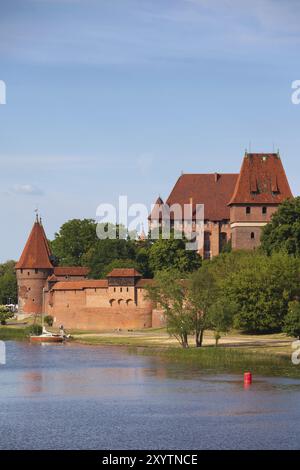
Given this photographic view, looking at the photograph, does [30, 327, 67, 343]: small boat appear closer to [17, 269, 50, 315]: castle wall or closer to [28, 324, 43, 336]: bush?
[28, 324, 43, 336]: bush

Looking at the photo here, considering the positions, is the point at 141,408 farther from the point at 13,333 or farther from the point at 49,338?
the point at 13,333

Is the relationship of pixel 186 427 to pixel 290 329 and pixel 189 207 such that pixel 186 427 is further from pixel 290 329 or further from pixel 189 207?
pixel 189 207

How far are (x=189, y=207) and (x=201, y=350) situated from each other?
53.2m

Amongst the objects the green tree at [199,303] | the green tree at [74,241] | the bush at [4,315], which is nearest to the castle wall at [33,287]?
the bush at [4,315]

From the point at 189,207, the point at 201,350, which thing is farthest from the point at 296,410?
the point at 189,207

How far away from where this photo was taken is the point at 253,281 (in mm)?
71812

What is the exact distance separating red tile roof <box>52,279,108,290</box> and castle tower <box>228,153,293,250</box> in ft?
51.2

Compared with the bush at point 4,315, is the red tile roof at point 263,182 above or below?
above

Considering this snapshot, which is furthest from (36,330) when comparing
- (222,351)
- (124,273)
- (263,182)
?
(222,351)

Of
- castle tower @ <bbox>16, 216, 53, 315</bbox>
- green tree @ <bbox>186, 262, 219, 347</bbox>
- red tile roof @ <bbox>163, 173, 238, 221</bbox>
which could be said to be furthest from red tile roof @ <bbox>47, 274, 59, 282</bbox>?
green tree @ <bbox>186, 262, 219, 347</bbox>

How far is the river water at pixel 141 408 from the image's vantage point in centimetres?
3638

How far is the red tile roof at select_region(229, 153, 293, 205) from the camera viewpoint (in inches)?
3979

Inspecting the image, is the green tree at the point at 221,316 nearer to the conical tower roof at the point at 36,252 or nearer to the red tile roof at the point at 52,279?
the red tile roof at the point at 52,279

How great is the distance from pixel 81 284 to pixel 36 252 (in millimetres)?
15256
